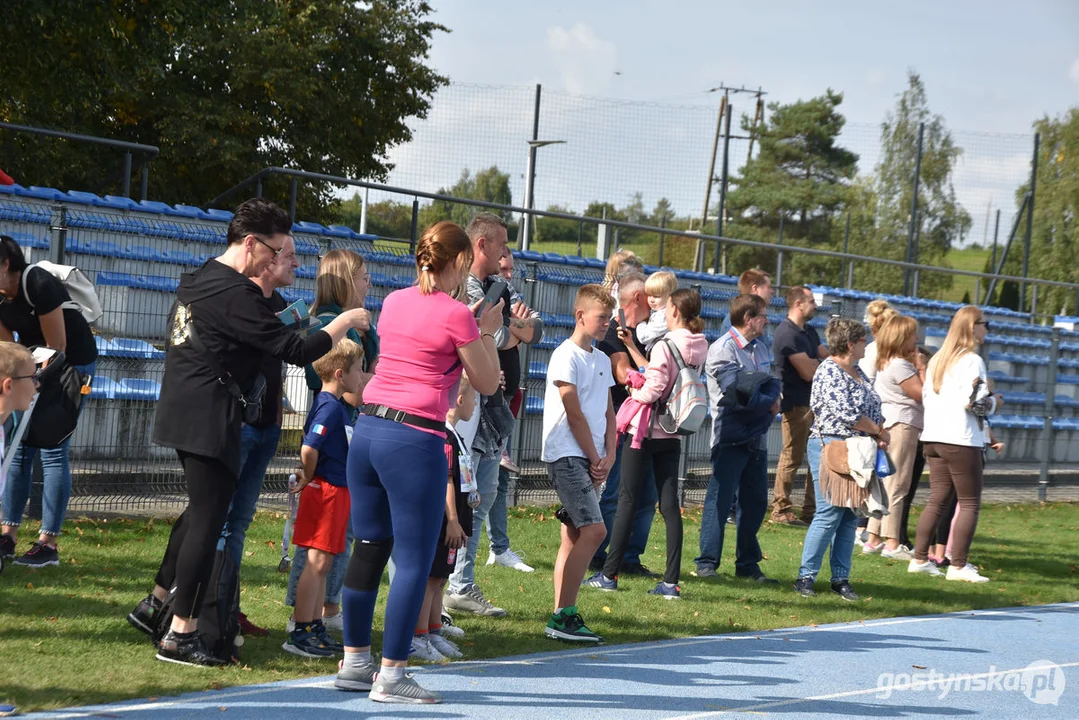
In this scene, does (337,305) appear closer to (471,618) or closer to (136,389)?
(471,618)

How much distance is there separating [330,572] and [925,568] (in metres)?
5.75

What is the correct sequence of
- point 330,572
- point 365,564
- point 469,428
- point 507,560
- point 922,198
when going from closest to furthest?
point 365,564 < point 330,572 < point 469,428 < point 507,560 < point 922,198

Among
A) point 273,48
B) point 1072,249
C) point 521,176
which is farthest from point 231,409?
point 1072,249

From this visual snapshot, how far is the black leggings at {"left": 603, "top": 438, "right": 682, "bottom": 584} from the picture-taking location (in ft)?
26.3

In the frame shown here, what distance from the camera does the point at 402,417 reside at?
488cm

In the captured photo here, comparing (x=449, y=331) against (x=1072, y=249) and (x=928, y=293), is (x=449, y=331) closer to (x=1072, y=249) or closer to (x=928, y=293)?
(x=928, y=293)

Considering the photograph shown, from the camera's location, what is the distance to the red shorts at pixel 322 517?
5750 mm

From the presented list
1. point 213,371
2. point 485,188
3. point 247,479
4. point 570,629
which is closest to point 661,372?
point 570,629

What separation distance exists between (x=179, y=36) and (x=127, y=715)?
12.7 metres

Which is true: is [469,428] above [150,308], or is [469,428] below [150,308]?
below

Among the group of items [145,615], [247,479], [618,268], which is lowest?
[145,615]

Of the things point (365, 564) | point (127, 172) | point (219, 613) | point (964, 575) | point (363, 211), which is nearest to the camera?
point (365, 564)

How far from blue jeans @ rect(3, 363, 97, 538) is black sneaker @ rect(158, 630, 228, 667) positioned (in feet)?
7.07

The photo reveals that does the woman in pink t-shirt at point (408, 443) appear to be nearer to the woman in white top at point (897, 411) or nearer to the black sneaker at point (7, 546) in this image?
the black sneaker at point (7, 546)
